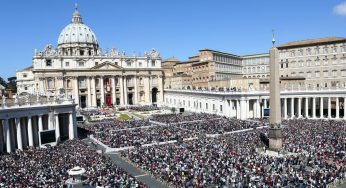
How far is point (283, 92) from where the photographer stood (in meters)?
62.6

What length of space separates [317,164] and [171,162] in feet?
38.2

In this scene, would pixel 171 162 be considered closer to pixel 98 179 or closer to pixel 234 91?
pixel 98 179

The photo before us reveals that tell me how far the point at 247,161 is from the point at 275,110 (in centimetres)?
812

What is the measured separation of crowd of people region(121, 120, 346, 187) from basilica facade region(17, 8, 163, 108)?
56.7m

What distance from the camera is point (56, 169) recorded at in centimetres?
2691

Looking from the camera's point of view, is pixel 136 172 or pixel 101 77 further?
pixel 101 77

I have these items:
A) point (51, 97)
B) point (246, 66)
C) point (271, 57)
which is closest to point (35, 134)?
point (51, 97)

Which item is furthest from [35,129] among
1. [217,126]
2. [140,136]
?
[217,126]

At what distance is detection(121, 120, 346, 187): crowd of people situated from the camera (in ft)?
77.4

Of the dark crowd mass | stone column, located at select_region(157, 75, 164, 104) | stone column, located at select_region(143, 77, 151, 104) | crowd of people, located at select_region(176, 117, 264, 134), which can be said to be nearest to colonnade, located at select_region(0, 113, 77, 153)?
the dark crowd mass

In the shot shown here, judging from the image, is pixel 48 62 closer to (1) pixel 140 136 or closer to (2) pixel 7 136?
(2) pixel 7 136

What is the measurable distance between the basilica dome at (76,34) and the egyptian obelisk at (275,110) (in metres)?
88.3

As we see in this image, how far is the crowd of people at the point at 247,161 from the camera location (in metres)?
23.6

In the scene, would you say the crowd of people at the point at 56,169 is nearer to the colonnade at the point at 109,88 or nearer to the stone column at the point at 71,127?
the stone column at the point at 71,127
